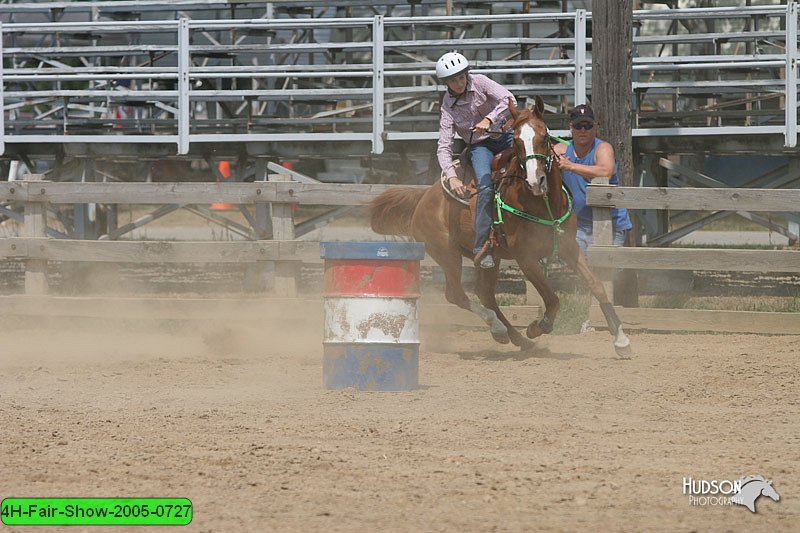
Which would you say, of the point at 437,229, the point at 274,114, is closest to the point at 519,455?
the point at 437,229

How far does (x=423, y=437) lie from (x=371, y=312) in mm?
1558

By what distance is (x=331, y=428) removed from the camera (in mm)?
6551

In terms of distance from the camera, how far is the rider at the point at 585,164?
10.0 meters

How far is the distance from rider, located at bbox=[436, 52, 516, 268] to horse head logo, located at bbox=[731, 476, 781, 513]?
4.40 metres

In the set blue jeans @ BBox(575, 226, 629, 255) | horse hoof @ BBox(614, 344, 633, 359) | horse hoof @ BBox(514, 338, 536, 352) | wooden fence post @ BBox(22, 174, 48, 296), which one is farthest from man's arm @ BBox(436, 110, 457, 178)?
wooden fence post @ BBox(22, 174, 48, 296)

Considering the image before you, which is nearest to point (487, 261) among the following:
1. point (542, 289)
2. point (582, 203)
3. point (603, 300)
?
point (542, 289)

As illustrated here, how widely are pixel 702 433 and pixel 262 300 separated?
19.9 ft

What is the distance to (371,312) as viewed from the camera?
7727 mm

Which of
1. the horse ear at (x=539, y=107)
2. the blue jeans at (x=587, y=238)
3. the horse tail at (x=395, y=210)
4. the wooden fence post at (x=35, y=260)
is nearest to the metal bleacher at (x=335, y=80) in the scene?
the blue jeans at (x=587, y=238)

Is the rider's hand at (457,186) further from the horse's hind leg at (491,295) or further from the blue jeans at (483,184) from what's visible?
the horse's hind leg at (491,295)

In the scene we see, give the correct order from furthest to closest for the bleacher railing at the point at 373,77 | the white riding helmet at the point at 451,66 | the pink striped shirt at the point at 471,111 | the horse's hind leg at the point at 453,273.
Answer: the bleacher railing at the point at 373,77
the horse's hind leg at the point at 453,273
the pink striped shirt at the point at 471,111
the white riding helmet at the point at 451,66

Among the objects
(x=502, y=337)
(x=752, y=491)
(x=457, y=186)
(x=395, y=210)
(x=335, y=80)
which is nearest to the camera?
(x=752, y=491)

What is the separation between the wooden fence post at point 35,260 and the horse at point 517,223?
378cm

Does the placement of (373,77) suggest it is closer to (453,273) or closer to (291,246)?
(291,246)
